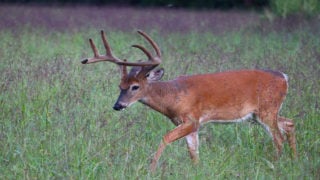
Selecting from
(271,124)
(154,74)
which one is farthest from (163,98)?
(271,124)

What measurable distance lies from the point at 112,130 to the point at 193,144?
2.38ft

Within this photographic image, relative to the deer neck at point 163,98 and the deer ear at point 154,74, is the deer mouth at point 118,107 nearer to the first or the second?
the deer neck at point 163,98

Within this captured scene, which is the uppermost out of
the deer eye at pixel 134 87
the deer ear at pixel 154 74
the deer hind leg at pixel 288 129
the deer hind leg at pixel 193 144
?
the deer ear at pixel 154 74

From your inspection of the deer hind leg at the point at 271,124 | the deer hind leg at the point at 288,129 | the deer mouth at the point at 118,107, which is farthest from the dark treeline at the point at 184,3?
the deer mouth at the point at 118,107

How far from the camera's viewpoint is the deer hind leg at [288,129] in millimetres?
7330

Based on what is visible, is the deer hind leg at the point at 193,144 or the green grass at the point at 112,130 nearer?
the green grass at the point at 112,130

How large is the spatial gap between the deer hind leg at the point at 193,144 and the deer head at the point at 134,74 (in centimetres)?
54

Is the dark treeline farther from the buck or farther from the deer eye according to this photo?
the deer eye

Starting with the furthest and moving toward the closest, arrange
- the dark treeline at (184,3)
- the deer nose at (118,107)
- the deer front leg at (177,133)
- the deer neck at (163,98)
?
the dark treeline at (184,3), the deer neck at (163,98), the deer nose at (118,107), the deer front leg at (177,133)

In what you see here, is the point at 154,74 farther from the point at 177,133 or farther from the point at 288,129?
the point at 288,129

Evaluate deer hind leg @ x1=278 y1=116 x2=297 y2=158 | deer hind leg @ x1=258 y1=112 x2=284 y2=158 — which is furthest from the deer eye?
deer hind leg @ x1=278 y1=116 x2=297 y2=158

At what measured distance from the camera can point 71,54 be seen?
11.3m

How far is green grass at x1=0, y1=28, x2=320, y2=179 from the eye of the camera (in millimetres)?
6316

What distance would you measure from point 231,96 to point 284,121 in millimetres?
523
